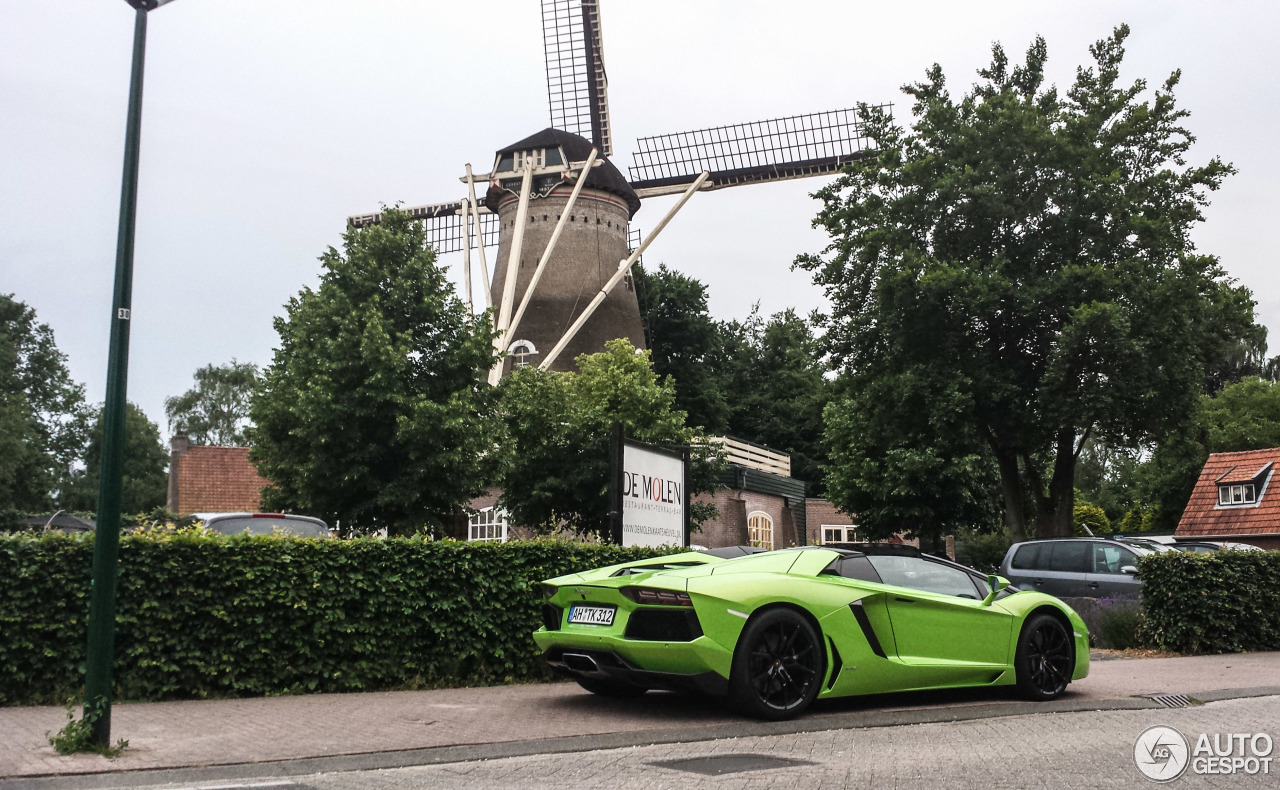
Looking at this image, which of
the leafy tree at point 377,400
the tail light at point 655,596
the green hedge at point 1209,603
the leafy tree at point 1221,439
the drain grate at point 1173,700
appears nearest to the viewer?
the tail light at point 655,596

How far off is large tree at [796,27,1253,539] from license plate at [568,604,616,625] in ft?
58.7

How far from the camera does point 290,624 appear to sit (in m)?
9.27

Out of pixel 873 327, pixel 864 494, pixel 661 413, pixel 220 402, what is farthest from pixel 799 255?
pixel 220 402

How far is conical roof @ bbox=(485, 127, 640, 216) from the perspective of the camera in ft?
137

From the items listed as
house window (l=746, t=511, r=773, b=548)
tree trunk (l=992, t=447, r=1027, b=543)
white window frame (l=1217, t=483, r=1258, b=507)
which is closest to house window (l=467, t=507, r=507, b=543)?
house window (l=746, t=511, r=773, b=548)

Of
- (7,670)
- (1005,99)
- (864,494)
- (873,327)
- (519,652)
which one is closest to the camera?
(7,670)

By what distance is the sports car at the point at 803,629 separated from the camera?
7223mm

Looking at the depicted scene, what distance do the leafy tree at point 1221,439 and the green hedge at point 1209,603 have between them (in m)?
38.2

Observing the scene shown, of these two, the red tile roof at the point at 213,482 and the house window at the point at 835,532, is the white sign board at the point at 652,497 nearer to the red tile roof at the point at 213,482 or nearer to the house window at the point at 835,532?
the red tile roof at the point at 213,482

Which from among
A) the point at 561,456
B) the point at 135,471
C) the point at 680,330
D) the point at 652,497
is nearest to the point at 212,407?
the point at 135,471

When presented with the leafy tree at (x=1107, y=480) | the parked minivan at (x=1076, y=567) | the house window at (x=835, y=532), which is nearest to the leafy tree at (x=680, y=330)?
the house window at (x=835, y=532)

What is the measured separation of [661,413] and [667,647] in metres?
23.9

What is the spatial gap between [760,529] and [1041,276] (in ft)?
58.6

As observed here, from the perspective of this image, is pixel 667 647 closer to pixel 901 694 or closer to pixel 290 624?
pixel 901 694
